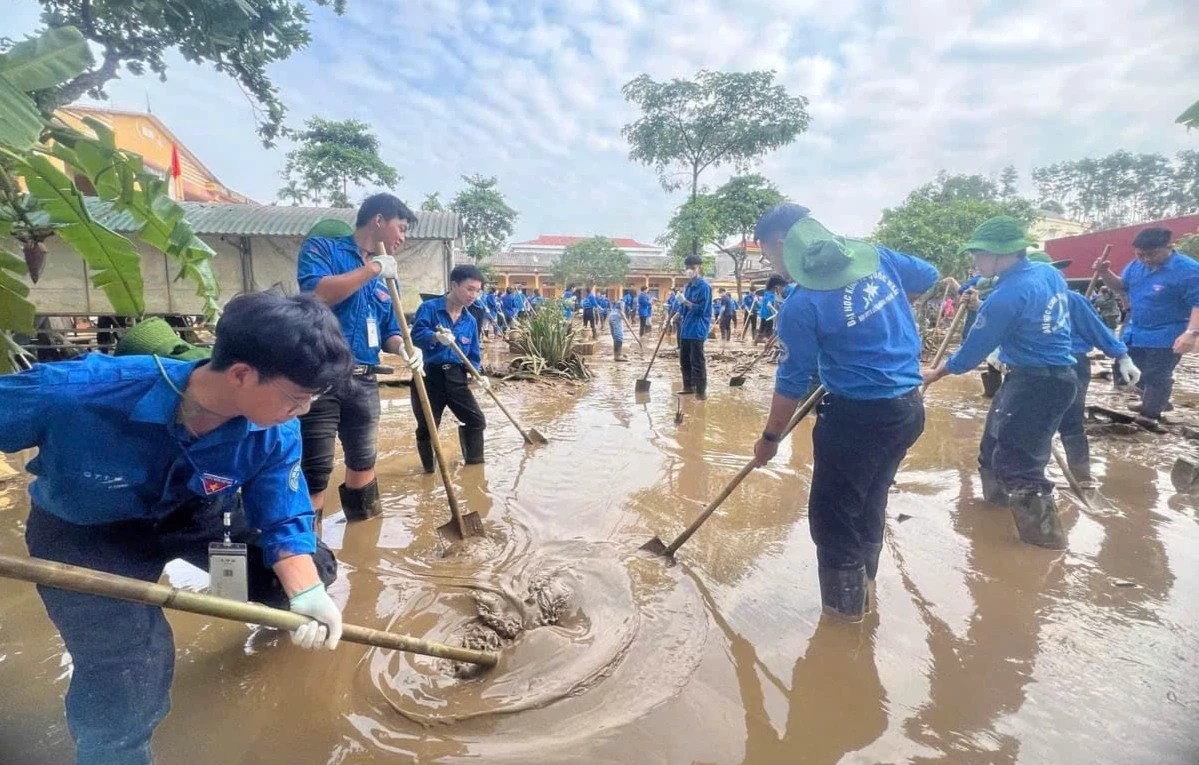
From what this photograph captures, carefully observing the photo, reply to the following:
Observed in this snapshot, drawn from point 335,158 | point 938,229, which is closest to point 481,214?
point 335,158

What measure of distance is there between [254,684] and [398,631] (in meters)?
0.53

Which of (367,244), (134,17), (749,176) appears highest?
(749,176)

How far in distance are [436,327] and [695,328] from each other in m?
4.20

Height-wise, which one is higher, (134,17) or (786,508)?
(134,17)

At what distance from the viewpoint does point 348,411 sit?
3.02m

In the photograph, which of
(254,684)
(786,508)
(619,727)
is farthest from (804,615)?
(254,684)

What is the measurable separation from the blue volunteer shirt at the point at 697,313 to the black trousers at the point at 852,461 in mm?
5345

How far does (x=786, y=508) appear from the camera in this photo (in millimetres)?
3812

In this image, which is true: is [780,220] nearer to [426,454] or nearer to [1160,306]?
[426,454]

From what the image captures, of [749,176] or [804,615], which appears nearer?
[804,615]

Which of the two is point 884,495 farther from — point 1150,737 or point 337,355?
point 337,355

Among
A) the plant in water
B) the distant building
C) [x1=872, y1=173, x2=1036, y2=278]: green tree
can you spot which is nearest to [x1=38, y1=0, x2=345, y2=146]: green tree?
the plant in water

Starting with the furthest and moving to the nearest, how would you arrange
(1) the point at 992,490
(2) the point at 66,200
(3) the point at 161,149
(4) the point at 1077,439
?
(3) the point at 161,149, (4) the point at 1077,439, (1) the point at 992,490, (2) the point at 66,200

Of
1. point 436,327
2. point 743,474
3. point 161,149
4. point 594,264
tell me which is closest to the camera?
point 743,474
